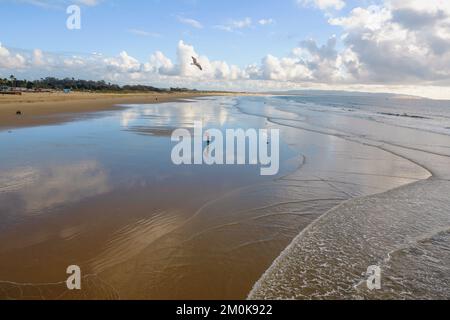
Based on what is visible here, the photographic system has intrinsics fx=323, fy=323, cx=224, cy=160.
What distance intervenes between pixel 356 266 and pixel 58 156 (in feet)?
37.5

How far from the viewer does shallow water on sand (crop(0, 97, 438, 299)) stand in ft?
16.4

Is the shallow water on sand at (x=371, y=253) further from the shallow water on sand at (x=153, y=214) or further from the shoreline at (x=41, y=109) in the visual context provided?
the shoreline at (x=41, y=109)

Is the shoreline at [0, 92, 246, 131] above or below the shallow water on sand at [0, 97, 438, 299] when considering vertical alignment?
above

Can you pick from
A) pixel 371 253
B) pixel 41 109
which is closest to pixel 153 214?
pixel 371 253

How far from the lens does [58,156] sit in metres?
12.6

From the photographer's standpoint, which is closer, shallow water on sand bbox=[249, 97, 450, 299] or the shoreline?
shallow water on sand bbox=[249, 97, 450, 299]

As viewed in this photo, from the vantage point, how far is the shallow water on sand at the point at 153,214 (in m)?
5.01

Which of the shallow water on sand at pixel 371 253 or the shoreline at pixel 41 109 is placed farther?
the shoreline at pixel 41 109

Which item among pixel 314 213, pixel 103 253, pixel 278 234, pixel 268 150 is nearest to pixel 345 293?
pixel 278 234

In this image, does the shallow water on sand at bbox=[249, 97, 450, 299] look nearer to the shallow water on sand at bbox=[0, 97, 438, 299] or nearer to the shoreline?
the shallow water on sand at bbox=[0, 97, 438, 299]

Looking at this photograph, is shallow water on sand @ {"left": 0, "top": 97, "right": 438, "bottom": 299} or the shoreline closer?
shallow water on sand @ {"left": 0, "top": 97, "right": 438, "bottom": 299}

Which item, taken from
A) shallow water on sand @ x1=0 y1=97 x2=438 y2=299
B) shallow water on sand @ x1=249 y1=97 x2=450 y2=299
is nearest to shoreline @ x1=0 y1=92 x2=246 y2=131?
shallow water on sand @ x1=0 y1=97 x2=438 y2=299

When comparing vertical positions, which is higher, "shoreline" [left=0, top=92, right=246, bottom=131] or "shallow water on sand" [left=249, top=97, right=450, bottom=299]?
"shoreline" [left=0, top=92, right=246, bottom=131]

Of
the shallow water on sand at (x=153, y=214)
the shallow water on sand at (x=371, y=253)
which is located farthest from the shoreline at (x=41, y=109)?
the shallow water on sand at (x=371, y=253)
